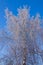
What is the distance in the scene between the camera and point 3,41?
722 inches

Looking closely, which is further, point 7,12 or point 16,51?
point 7,12

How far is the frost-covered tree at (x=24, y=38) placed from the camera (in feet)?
57.5

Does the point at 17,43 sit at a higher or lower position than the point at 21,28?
lower

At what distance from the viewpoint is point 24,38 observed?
17.4m

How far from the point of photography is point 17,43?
58.2 feet

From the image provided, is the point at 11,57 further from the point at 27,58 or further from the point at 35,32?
the point at 35,32

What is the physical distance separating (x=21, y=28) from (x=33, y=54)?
2.42 metres

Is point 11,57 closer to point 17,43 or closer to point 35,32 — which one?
point 17,43

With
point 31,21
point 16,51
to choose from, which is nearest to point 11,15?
point 31,21

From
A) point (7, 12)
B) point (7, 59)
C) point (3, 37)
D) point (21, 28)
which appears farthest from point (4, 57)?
point (7, 12)

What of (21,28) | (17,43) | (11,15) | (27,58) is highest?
(11,15)

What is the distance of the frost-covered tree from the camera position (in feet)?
57.5

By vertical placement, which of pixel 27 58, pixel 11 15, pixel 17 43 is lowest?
pixel 27 58

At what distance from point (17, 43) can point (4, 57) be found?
69.8 inches
